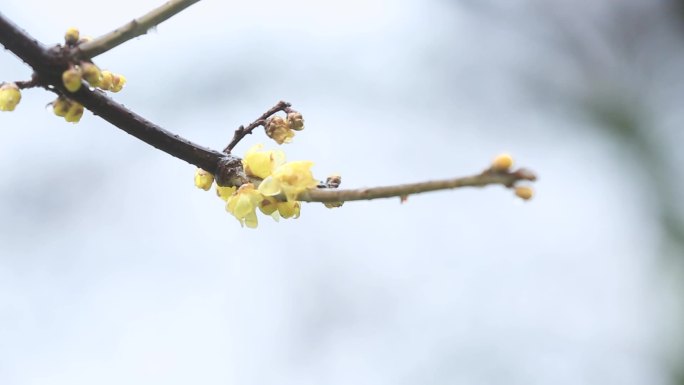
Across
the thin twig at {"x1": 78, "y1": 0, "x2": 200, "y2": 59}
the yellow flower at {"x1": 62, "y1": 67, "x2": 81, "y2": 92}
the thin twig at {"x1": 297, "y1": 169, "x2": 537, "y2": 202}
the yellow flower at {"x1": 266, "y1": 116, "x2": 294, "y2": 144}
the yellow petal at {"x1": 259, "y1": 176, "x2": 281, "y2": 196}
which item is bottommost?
the thin twig at {"x1": 297, "y1": 169, "x2": 537, "y2": 202}

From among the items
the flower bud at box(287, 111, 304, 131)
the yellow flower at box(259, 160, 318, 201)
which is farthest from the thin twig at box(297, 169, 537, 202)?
the flower bud at box(287, 111, 304, 131)

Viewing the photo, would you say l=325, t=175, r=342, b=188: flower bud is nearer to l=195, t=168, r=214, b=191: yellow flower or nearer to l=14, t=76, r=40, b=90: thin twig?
l=195, t=168, r=214, b=191: yellow flower

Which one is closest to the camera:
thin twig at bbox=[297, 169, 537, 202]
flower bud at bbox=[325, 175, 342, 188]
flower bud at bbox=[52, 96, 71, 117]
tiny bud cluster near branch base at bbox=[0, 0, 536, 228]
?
thin twig at bbox=[297, 169, 537, 202]

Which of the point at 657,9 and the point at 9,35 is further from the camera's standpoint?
the point at 657,9

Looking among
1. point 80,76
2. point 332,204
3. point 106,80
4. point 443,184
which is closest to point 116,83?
point 106,80

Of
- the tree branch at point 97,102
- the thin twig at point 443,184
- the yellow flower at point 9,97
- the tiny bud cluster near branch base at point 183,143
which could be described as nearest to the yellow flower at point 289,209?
the tiny bud cluster near branch base at point 183,143

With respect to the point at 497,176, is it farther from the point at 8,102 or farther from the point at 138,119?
the point at 8,102

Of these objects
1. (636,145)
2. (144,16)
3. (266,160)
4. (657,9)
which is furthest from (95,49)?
(657,9)
